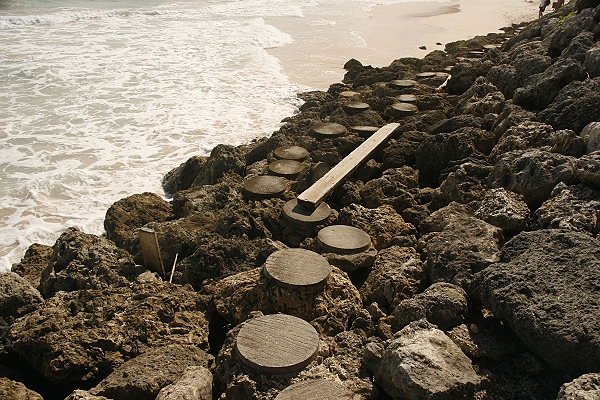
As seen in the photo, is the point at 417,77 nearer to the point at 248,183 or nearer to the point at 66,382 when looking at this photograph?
the point at 248,183

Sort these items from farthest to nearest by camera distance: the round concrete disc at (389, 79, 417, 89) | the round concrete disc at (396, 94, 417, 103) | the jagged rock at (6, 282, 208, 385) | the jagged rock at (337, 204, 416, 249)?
the round concrete disc at (389, 79, 417, 89) < the round concrete disc at (396, 94, 417, 103) < the jagged rock at (337, 204, 416, 249) < the jagged rock at (6, 282, 208, 385)

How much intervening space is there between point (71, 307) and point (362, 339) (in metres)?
2.52

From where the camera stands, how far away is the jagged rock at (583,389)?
2.45 meters

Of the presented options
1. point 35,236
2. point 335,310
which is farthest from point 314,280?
point 35,236

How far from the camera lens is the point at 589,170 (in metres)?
4.20

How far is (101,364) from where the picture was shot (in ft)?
12.0

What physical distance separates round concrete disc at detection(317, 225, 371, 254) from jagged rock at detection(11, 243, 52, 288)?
3227 millimetres

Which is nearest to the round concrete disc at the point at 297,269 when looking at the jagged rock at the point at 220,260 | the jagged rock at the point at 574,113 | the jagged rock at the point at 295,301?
the jagged rock at the point at 295,301

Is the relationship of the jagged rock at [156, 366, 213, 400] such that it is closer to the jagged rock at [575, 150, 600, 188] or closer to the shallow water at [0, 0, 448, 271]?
the jagged rock at [575, 150, 600, 188]

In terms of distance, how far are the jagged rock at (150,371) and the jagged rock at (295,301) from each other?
0.53 m

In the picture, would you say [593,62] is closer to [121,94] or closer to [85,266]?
[85,266]

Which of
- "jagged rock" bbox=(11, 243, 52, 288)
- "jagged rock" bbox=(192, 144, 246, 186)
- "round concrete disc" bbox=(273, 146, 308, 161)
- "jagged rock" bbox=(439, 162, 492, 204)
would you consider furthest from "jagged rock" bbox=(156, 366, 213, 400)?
"round concrete disc" bbox=(273, 146, 308, 161)

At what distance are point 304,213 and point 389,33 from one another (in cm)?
1773

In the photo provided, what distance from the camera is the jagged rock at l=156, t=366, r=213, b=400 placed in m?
3.09
